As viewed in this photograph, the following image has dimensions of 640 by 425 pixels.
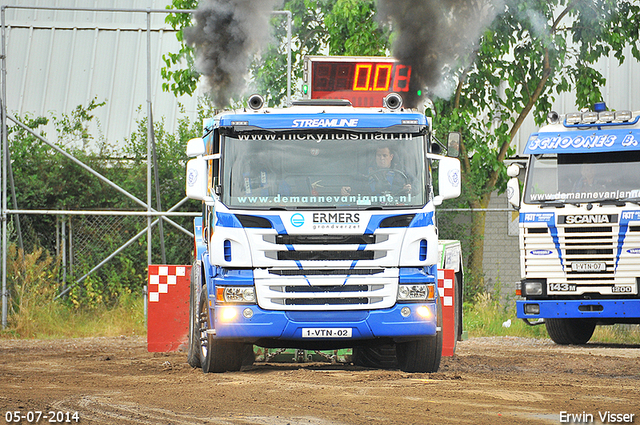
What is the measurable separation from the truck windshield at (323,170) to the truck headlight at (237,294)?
0.82 m

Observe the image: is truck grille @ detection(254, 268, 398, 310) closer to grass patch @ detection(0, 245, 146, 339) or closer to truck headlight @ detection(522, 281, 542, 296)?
truck headlight @ detection(522, 281, 542, 296)

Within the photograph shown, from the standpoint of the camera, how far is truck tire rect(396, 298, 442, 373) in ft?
34.3

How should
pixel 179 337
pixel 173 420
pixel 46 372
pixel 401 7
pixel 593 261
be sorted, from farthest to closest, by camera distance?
pixel 401 7 → pixel 593 261 → pixel 179 337 → pixel 46 372 → pixel 173 420

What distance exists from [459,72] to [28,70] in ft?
37.8

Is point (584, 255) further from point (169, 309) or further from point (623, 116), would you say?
point (169, 309)

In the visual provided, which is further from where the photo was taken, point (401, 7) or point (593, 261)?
point (401, 7)

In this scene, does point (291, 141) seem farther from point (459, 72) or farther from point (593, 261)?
point (459, 72)

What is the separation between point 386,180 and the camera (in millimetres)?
10039

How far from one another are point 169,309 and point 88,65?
43.7 ft

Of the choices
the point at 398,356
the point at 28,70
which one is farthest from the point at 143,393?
the point at 28,70

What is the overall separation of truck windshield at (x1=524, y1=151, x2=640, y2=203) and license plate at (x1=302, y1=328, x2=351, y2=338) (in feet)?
18.3

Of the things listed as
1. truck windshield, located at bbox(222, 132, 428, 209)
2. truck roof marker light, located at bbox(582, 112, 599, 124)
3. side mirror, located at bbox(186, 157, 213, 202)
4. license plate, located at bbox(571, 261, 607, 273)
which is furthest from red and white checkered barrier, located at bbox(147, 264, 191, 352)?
truck roof marker light, located at bbox(582, 112, 599, 124)

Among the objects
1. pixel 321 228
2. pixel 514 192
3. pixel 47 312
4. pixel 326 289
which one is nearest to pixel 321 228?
pixel 321 228

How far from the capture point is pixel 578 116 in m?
14.9
